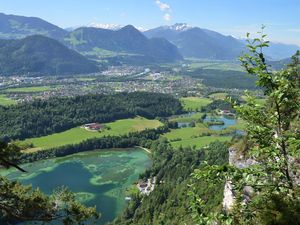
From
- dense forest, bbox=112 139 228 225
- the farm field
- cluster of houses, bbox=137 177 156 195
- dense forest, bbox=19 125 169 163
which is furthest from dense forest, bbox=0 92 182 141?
cluster of houses, bbox=137 177 156 195

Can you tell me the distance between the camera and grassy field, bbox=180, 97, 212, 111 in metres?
169

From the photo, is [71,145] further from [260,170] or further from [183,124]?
[260,170]

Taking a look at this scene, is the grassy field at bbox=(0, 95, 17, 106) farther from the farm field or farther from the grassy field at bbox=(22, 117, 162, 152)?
the farm field

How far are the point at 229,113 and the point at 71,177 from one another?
3798 inches

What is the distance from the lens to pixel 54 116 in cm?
13075

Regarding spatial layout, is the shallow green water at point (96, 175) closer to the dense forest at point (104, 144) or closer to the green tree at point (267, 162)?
the dense forest at point (104, 144)

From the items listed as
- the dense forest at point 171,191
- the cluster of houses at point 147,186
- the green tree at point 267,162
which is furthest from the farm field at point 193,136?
the green tree at point 267,162

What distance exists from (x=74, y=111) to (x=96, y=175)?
6130cm

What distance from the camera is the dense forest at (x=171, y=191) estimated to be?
158 feet

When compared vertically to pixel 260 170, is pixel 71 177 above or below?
below

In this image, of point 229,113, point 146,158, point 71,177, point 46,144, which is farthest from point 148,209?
point 229,113

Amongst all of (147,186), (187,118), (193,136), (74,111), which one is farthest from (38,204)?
(187,118)

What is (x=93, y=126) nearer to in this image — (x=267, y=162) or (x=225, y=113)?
(x=225, y=113)

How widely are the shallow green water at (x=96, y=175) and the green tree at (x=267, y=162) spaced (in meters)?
54.0
